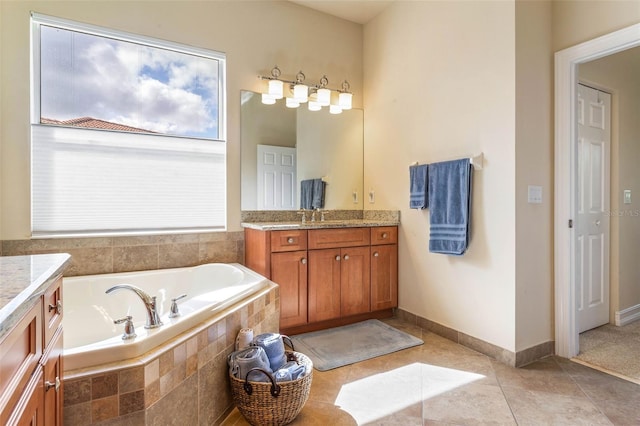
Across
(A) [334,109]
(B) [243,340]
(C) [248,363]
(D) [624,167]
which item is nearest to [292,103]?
(A) [334,109]

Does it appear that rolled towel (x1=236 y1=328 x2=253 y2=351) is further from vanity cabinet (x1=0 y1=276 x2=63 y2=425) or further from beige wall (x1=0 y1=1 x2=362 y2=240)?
beige wall (x1=0 y1=1 x2=362 y2=240)

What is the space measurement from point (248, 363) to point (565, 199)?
2.28m

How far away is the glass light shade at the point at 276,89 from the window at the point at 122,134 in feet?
1.35

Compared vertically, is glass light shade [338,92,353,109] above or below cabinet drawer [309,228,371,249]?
above

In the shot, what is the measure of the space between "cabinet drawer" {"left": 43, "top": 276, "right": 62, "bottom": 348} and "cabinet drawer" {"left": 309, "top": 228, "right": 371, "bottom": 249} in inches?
69.9

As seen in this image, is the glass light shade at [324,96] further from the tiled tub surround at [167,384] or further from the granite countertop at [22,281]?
the granite countertop at [22,281]

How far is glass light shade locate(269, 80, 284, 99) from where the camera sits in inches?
119

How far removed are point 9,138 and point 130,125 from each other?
0.71 m

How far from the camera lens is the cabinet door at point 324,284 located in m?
2.76

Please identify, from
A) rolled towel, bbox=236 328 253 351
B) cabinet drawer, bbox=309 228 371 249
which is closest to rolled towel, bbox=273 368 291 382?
rolled towel, bbox=236 328 253 351

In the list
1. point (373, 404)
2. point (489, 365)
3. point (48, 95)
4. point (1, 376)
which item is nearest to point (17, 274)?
point (1, 376)

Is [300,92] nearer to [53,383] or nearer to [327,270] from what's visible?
[327,270]

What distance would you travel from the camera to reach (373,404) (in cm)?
182

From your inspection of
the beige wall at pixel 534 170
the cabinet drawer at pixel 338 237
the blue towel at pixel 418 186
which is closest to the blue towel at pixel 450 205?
the blue towel at pixel 418 186
